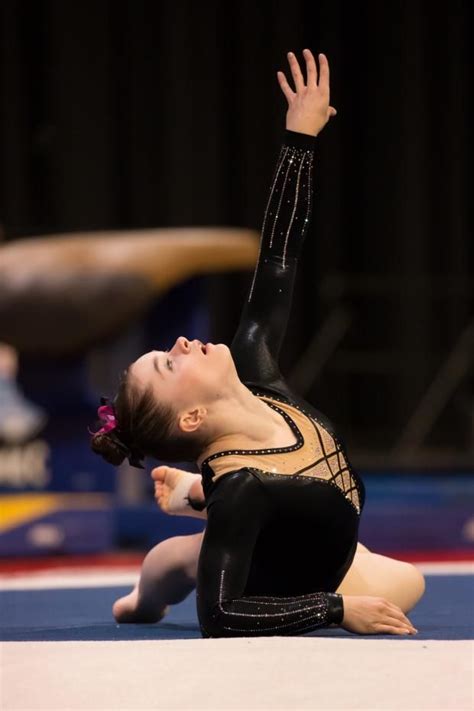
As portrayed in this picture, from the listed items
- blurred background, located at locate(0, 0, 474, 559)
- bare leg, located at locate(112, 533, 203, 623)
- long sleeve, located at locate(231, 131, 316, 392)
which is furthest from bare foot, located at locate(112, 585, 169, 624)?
blurred background, located at locate(0, 0, 474, 559)

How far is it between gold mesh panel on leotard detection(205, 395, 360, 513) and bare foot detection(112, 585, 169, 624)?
1.35 ft

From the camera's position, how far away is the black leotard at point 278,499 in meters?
1.74

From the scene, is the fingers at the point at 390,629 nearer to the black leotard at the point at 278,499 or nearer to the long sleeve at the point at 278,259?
the black leotard at the point at 278,499

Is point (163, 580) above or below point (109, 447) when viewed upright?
below

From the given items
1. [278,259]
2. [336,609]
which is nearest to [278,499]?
[336,609]

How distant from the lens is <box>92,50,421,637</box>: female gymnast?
175 cm

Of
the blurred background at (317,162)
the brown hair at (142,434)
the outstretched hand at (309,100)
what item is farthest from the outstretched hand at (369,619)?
the blurred background at (317,162)

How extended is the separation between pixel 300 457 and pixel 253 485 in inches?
5.1

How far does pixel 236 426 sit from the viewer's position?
1909 millimetres

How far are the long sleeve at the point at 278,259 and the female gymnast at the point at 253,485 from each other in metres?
0.09

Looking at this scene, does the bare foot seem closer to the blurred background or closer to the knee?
the knee

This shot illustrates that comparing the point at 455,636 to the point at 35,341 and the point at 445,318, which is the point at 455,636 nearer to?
the point at 35,341

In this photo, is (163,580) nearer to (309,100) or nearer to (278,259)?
(278,259)

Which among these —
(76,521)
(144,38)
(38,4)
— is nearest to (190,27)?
(144,38)
